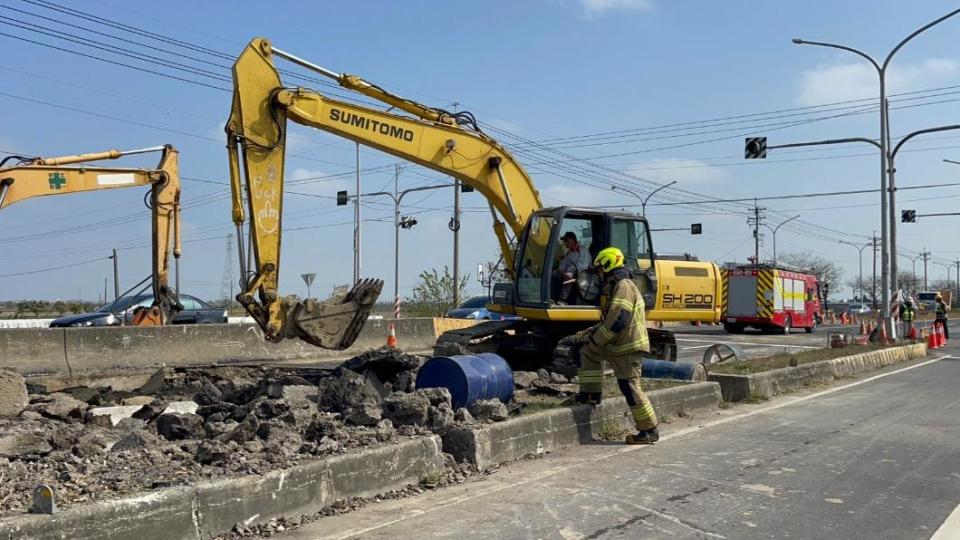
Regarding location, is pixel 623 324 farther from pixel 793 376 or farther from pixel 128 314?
pixel 128 314

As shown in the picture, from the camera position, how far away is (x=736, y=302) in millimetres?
36688

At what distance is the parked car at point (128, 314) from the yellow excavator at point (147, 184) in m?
1.95

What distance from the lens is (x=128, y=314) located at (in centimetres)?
2009

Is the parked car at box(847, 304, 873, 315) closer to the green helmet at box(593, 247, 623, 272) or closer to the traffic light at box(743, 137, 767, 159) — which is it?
the traffic light at box(743, 137, 767, 159)

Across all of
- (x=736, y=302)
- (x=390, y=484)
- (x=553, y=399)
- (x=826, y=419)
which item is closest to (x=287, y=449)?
(x=390, y=484)

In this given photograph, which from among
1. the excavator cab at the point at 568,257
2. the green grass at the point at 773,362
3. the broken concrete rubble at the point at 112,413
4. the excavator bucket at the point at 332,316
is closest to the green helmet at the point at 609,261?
the excavator bucket at the point at 332,316

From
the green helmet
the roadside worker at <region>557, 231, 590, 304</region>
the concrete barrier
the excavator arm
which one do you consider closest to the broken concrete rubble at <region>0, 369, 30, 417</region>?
the excavator arm

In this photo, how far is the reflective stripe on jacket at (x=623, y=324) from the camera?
805 centimetres

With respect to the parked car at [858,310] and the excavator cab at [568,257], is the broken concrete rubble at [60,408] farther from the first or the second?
the parked car at [858,310]

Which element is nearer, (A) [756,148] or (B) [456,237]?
(A) [756,148]

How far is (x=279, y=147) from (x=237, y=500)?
6581 mm

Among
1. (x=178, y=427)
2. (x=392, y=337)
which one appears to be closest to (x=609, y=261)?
(x=178, y=427)

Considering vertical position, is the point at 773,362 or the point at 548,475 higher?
the point at 773,362

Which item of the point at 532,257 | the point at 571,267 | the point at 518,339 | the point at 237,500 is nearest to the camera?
the point at 237,500
